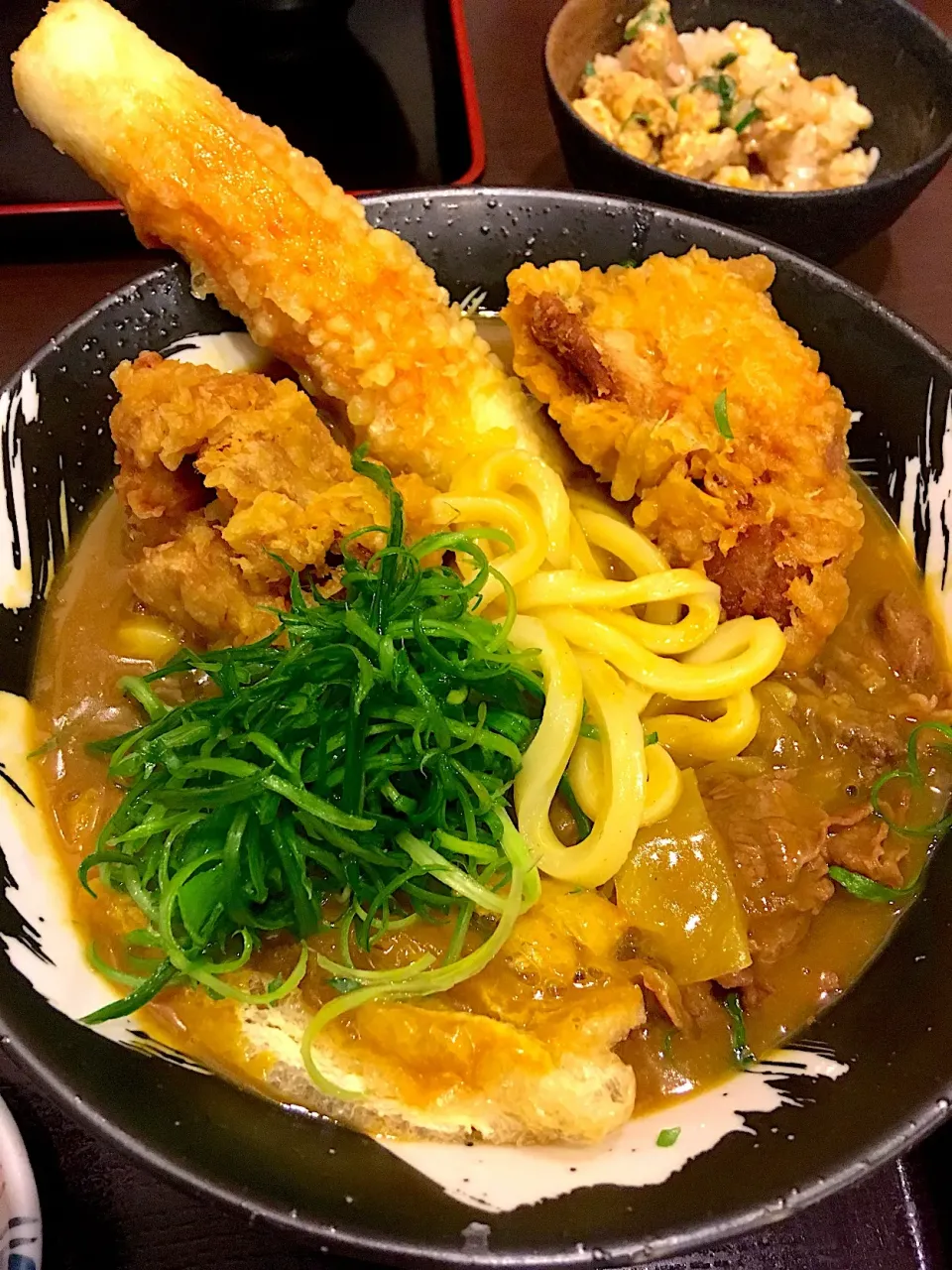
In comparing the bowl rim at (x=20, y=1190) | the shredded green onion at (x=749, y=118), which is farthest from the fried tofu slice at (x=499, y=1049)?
the shredded green onion at (x=749, y=118)

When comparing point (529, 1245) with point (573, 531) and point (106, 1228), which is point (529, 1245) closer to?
point (106, 1228)

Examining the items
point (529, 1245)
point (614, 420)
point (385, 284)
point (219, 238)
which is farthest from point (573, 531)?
point (529, 1245)

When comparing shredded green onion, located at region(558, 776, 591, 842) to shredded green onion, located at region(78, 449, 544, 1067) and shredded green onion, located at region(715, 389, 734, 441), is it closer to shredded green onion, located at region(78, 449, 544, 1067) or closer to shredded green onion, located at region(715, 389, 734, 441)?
shredded green onion, located at region(78, 449, 544, 1067)

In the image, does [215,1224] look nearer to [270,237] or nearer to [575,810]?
[575,810]

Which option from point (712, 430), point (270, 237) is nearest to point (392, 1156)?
point (712, 430)

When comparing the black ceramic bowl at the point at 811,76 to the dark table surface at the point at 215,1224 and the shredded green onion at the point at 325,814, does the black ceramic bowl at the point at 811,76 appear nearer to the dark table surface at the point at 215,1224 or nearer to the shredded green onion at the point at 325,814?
the shredded green onion at the point at 325,814

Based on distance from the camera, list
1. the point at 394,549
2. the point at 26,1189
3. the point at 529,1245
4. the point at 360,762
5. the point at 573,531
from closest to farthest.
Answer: the point at 529,1245, the point at 26,1189, the point at 360,762, the point at 394,549, the point at 573,531

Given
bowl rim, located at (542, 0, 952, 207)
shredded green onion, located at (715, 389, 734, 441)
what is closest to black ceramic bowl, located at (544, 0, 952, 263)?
bowl rim, located at (542, 0, 952, 207)
